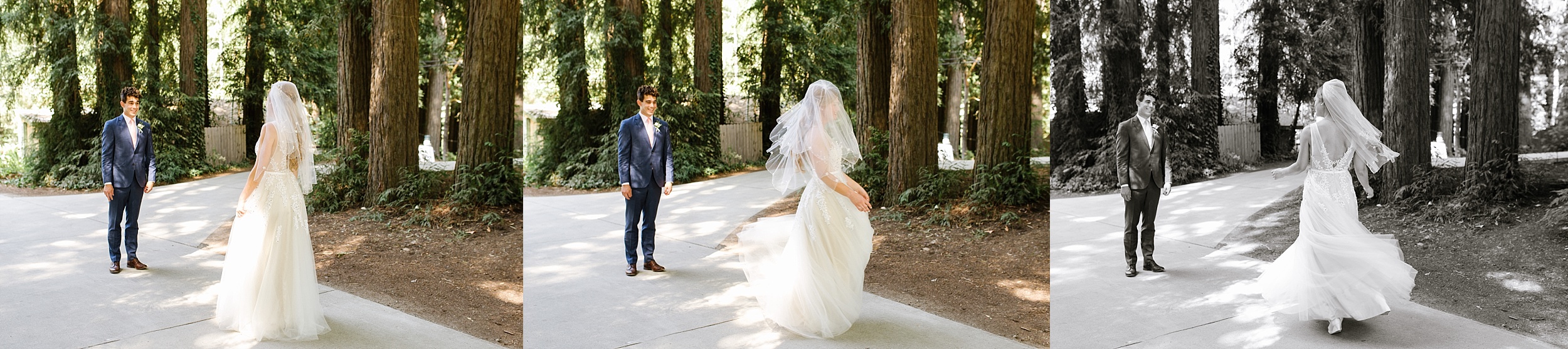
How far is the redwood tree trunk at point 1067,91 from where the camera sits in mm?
4953

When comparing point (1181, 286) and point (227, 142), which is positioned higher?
point (227, 142)

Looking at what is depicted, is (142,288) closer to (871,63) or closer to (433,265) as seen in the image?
(433,265)

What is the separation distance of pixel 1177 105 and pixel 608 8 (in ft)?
10.1

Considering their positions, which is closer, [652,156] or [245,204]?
[245,204]

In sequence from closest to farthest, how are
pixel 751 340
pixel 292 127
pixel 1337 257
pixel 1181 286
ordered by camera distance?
1. pixel 292 127
2. pixel 1337 257
3. pixel 751 340
4. pixel 1181 286

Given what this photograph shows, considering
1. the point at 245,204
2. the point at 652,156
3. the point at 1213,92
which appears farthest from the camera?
the point at 1213,92

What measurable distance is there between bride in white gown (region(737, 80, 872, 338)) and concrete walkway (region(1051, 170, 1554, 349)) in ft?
4.21

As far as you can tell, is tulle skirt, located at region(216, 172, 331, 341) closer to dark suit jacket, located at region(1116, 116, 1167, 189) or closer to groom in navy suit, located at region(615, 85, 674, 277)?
groom in navy suit, located at region(615, 85, 674, 277)

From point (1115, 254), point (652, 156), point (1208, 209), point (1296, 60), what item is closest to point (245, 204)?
point (652, 156)

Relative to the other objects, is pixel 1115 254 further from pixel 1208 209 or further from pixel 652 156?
pixel 652 156

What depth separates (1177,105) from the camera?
4777mm

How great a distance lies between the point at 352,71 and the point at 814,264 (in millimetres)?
2572

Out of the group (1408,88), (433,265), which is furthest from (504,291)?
(1408,88)

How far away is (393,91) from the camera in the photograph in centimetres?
461
